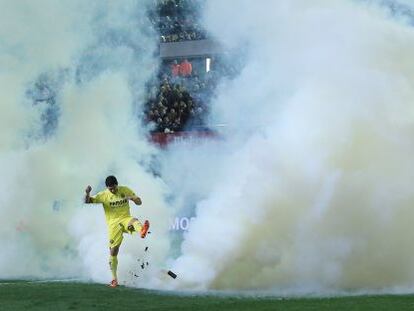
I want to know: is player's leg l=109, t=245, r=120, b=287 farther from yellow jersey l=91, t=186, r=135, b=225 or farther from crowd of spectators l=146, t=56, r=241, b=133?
crowd of spectators l=146, t=56, r=241, b=133

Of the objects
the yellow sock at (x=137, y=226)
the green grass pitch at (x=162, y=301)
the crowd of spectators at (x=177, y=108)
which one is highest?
the crowd of spectators at (x=177, y=108)

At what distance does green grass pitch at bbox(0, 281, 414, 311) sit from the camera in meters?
10.2

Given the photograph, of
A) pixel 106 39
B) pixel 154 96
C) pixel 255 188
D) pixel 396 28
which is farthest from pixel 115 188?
pixel 154 96

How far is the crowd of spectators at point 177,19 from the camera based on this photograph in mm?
21891

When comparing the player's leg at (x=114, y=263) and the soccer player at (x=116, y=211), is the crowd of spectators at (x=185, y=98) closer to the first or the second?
the soccer player at (x=116, y=211)

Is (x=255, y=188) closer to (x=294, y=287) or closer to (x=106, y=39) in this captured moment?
(x=294, y=287)

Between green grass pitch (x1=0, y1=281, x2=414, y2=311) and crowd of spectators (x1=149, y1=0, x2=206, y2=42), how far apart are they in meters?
9.75

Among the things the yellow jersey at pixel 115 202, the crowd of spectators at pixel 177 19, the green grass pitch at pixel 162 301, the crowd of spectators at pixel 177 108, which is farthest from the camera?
the crowd of spectators at pixel 177 108

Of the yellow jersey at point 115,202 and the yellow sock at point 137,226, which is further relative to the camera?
the yellow jersey at point 115,202

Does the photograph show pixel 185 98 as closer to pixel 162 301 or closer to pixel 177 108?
pixel 177 108

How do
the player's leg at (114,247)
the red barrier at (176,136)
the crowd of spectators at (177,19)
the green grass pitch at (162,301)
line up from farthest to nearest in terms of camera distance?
1. the red barrier at (176,136)
2. the crowd of spectators at (177,19)
3. the player's leg at (114,247)
4. the green grass pitch at (162,301)

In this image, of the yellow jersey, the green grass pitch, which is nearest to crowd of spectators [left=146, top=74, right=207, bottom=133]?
the yellow jersey

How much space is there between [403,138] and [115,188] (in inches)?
181

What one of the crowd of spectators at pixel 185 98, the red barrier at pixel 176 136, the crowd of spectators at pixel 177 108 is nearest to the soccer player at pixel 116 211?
the red barrier at pixel 176 136
